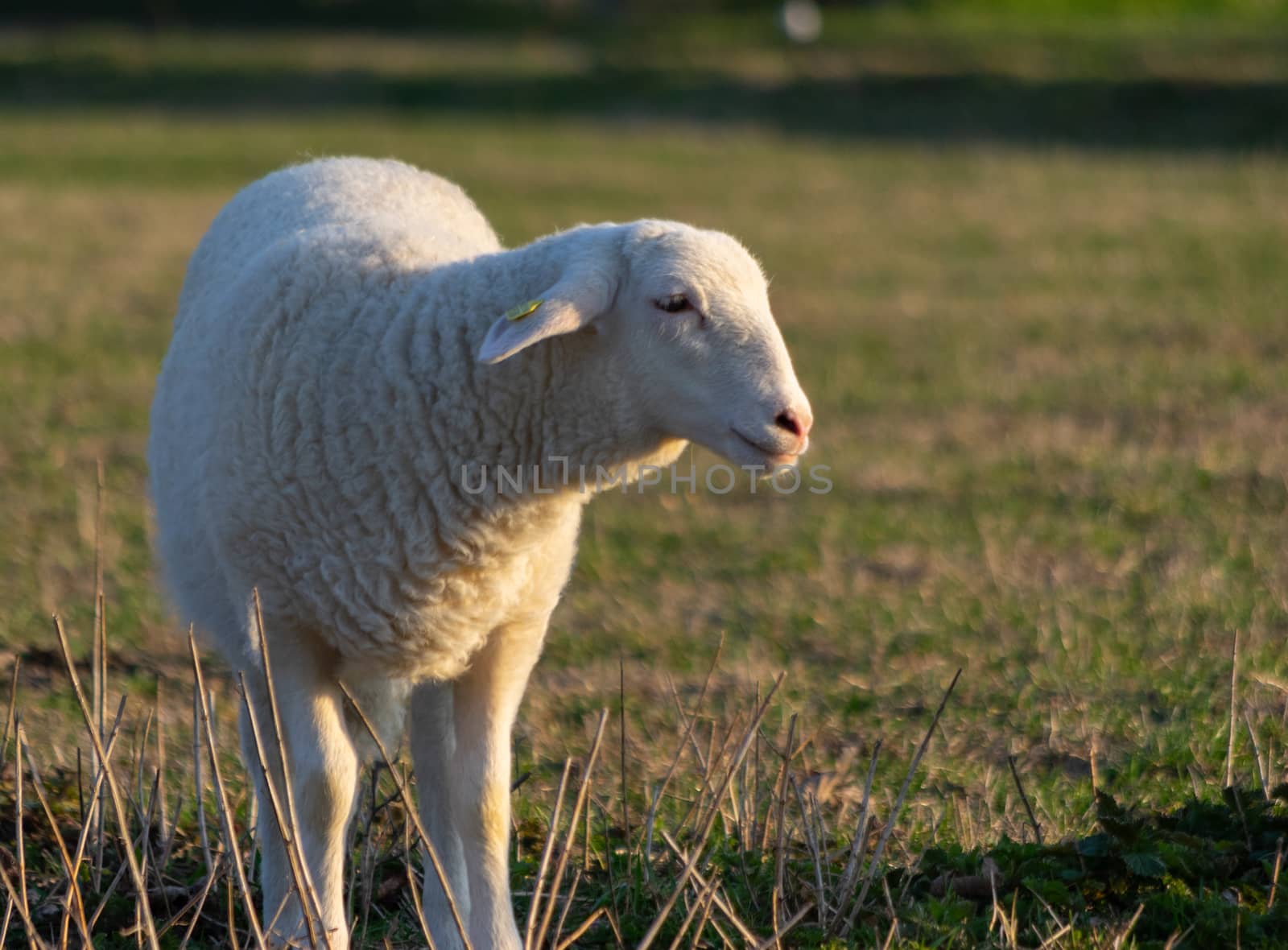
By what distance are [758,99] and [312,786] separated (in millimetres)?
20845

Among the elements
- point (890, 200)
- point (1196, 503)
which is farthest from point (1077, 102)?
point (1196, 503)

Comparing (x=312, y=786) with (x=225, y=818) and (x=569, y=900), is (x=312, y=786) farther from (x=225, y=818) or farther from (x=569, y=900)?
(x=569, y=900)

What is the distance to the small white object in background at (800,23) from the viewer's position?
2662 cm

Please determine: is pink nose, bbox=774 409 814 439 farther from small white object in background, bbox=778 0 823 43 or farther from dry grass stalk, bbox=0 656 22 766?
Answer: small white object in background, bbox=778 0 823 43

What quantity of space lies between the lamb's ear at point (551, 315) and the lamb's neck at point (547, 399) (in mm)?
101

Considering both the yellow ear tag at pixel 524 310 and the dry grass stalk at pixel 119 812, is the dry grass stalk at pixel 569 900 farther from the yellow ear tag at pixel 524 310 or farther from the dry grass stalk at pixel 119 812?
the yellow ear tag at pixel 524 310

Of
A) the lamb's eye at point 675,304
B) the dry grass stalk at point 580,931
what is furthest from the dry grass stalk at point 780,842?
the lamb's eye at point 675,304

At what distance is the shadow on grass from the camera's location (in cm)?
2075

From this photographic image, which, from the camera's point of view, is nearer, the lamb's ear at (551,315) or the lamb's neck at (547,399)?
the lamb's ear at (551,315)

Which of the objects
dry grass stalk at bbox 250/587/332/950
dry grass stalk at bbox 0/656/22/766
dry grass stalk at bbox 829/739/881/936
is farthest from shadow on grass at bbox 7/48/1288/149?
dry grass stalk at bbox 250/587/332/950

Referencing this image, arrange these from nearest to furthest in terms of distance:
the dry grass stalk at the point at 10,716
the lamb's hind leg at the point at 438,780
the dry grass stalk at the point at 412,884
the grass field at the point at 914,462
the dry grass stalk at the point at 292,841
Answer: the dry grass stalk at the point at 292,841 < the dry grass stalk at the point at 412,884 < the dry grass stalk at the point at 10,716 < the lamb's hind leg at the point at 438,780 < the grass field at the point at 914,462

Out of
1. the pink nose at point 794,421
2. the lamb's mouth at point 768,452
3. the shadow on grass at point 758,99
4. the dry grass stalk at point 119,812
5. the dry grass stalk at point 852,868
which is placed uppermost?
the pink nose at point 794,421

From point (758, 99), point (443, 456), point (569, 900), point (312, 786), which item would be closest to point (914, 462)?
point (443, 456)

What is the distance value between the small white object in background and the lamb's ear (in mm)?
24265
